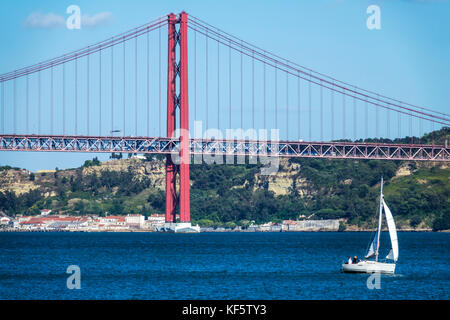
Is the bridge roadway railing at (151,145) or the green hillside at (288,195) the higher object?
the bridge roadway railing at (151,145)

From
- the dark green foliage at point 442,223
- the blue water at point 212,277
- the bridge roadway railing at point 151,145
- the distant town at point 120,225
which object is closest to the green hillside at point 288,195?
the dark green foliage at point 442,223

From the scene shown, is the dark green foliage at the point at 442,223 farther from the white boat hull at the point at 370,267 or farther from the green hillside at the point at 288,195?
the white boat hull at the point at 370,267

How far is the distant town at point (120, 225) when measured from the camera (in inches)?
6176

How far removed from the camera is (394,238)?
45125 millimetres

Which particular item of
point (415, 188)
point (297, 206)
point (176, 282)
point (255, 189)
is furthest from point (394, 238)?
point (255, 189)

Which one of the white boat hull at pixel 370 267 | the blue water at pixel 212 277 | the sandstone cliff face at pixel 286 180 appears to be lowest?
the blue water at pixel 212 277

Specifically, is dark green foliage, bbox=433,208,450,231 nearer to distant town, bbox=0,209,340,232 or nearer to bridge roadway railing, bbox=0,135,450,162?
distant town, bbox=0,209,340,232

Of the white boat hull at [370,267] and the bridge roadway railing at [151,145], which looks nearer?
the white boat hull at [370,267]

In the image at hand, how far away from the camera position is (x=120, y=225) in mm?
161750

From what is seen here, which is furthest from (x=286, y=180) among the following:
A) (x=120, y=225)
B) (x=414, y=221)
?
(x=414, y=221)

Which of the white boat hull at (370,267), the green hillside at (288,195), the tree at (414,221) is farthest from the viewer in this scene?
the green hillside at (288,195)

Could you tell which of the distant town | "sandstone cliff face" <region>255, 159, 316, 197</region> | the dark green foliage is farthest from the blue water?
"sandstone cliff face" <region>255, 159, 316, 197</region>
